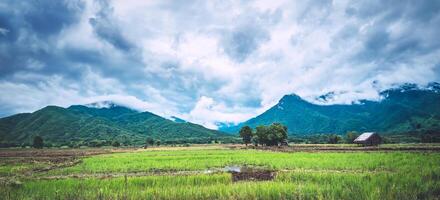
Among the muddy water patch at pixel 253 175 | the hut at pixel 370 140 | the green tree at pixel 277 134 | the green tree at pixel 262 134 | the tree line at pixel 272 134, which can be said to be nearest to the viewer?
the muddy water patch at pixel 253 175

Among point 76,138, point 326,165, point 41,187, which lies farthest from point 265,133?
point 76,138

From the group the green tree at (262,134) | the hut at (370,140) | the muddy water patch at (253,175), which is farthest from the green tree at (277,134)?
the muddy water patch at (253,175)

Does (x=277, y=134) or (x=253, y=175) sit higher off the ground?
(x=277, y=134)

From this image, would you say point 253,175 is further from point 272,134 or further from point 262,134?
point 262,134

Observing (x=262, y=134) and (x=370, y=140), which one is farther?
(x=262, y=134)

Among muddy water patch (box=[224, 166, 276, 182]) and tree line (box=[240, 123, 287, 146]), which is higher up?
tree line (box=[240, 123, 287, 146])

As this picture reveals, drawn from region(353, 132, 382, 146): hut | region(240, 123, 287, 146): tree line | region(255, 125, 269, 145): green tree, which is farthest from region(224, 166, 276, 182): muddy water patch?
region(255, 125, 269, 145): green tree

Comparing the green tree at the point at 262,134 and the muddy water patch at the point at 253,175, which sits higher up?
the green tree at the point at 262,134

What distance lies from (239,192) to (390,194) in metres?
5.95

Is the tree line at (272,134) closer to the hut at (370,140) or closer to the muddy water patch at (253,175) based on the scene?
the hut at (370,140)

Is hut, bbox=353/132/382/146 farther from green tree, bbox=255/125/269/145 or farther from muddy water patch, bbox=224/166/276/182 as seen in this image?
muddy water patch, bbox=224/166/276/182

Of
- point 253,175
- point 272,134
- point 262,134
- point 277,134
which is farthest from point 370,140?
point 253,175

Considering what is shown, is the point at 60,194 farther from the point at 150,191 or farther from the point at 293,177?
the point at 293,177

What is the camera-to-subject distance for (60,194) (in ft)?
40.5
